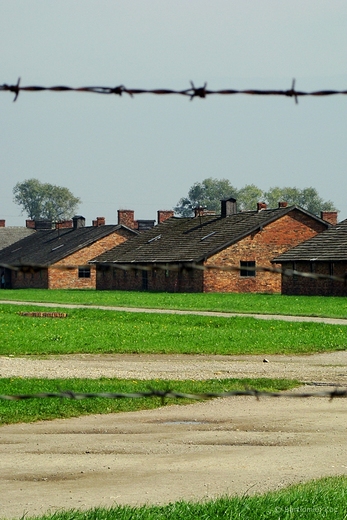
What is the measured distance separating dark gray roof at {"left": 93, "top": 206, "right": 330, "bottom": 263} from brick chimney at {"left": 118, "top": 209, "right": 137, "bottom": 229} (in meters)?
11.7

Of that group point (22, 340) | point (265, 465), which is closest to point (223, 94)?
point (265, 465)

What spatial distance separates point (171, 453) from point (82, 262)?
7403 cm

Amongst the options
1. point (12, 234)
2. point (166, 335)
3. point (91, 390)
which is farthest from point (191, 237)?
point (91, 390)

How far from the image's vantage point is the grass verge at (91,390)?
46.0ft

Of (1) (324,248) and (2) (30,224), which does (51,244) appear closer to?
(2) (30,224)

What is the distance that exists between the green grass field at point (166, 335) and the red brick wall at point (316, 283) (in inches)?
844

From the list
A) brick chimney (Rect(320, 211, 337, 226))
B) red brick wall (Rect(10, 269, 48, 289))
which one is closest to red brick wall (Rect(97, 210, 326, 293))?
brick chimney (Rect(320, 211, 337, 226))

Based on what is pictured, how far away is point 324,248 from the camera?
5891 cm

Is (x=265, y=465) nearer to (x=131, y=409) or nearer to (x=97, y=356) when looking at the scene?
(x=131, y=409)

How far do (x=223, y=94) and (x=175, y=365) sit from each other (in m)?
15.7

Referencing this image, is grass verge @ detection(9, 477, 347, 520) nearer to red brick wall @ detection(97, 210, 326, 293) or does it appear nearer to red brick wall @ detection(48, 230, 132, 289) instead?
red brick wall @ detection(97, 210, 326, 293)

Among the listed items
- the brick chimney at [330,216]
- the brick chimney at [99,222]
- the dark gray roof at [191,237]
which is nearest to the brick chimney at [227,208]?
the dark gray roof at [191,237]

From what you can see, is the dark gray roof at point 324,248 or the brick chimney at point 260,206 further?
the brick chimney at point 260,206

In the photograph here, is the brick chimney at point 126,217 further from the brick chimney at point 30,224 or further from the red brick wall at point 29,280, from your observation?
the brick chimney at point 30,224
